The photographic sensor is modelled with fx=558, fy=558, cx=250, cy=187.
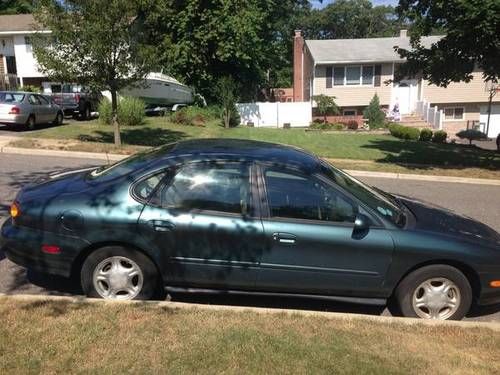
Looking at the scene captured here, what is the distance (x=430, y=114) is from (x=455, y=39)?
24019 millimetres

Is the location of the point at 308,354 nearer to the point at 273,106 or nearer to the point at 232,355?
the point at 232,355

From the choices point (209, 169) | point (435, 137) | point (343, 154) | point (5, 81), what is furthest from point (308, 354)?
point (5, 81)

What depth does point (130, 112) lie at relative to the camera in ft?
74.2

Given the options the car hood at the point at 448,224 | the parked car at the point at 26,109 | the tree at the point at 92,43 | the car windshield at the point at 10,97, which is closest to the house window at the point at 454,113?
the parked car at the point at 26,109

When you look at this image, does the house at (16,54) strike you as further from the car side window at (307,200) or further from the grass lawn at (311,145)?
the car side window at (307,200)

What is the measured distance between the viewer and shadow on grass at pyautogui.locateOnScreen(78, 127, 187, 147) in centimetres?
1756

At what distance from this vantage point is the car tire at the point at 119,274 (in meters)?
4.92

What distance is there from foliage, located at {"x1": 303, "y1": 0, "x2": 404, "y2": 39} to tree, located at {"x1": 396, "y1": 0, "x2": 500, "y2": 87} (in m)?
67.8

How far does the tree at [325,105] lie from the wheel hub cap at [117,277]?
34070mm

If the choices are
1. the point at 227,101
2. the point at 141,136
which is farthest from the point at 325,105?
the point at 141,136

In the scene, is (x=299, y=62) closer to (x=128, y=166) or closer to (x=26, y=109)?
(x=26, y=109)

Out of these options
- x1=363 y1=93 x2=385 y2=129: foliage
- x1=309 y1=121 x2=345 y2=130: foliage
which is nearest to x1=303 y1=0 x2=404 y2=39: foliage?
x1=363 y1=93 x2=385 y2=129: foliage

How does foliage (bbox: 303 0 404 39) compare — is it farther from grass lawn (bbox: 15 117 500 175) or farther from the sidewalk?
the sidewalk

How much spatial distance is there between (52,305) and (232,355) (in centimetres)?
163
